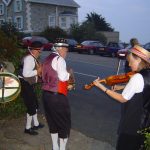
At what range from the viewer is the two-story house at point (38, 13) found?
61.4 m

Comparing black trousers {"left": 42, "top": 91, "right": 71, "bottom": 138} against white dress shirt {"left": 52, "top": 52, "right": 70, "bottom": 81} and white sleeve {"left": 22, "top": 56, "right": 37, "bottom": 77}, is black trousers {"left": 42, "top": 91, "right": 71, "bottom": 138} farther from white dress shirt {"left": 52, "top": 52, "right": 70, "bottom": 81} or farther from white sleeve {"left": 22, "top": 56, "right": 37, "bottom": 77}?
white sleeve {"left": 22, "top": 56, "right": 37, "bottom": 77}

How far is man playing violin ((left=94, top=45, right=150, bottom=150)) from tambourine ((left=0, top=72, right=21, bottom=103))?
1.01m

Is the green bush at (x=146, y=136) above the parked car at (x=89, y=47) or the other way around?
above

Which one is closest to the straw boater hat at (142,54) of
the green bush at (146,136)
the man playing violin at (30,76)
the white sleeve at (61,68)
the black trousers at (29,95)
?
the green bush at (146,136)

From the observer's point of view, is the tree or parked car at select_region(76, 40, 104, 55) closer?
parked car at select_region(76, 40, 104, 55)

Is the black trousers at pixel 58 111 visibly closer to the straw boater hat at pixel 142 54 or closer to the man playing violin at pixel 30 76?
the man playing violin at pixel 30 76

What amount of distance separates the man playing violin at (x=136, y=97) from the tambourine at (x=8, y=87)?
3.30 feet

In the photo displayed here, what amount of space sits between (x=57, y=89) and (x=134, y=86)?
6.09 feet

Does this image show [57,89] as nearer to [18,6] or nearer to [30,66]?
[30,66]

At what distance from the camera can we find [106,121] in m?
9.26

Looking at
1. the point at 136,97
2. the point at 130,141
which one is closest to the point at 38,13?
the point at 130,141

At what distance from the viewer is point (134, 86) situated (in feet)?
15.0

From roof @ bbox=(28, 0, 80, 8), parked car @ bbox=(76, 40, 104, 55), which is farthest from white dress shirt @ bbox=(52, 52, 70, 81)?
roof @ bbox=(28, 0, 80, 8)

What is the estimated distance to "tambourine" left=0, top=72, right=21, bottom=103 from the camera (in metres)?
4.67
